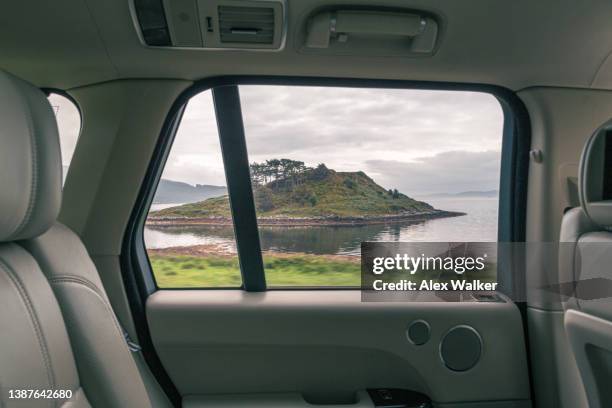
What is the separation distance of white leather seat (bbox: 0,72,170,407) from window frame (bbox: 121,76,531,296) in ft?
3.31

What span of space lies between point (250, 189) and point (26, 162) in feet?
4.73

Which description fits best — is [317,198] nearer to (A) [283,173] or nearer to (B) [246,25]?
(A) [283,173]

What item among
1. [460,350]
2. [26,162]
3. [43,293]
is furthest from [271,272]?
[26,162]

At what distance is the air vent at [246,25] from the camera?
5.47 feet

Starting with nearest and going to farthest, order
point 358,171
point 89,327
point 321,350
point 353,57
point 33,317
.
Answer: point 33,317 < point 89,327 < point 353,57 < point 321,350 < point 358,171

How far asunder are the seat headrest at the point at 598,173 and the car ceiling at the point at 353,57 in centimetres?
46

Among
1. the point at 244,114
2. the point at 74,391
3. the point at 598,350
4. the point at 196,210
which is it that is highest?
the point at 244,114

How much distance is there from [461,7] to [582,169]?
25.7 inches

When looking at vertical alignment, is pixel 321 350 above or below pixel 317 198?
below

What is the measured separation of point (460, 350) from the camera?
7.54 ft

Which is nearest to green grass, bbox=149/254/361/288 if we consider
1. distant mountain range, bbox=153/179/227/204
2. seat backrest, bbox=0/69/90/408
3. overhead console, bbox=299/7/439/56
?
distant mountain range, bbox=153/179/227/204

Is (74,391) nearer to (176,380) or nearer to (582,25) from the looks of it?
(176,380)

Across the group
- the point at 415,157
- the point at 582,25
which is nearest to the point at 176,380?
the point at 415,157

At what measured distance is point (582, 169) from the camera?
1.57 meters
